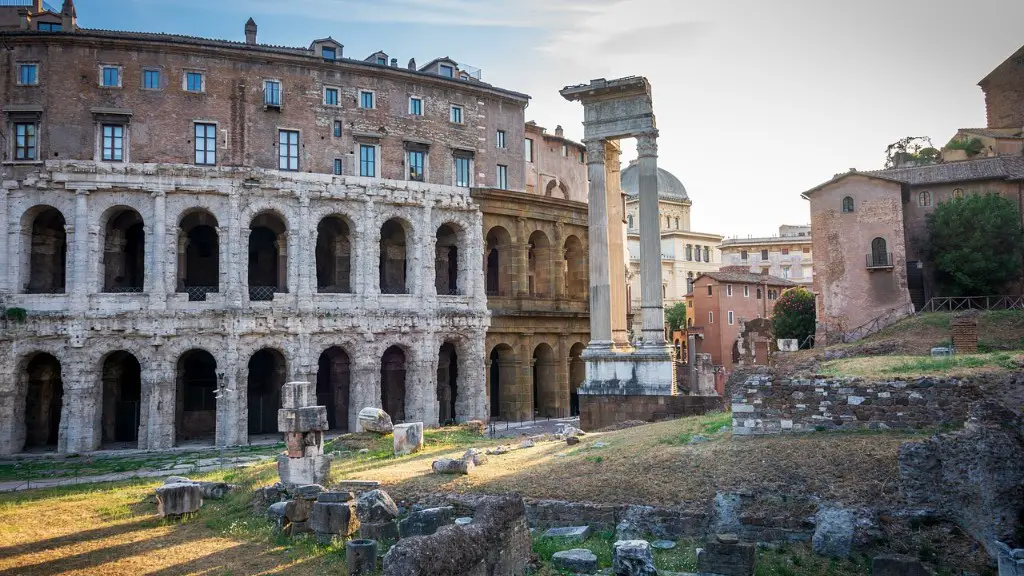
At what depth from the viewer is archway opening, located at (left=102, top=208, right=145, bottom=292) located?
32.8 meters

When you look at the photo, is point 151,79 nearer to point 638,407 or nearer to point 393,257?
point 393,257

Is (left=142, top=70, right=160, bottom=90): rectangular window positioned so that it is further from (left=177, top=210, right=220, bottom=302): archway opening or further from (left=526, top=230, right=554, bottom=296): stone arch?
(left=526, top=230, right=554, bottom=296): stone arch

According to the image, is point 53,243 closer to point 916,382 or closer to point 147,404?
point 147,404

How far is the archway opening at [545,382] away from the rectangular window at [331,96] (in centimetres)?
1617

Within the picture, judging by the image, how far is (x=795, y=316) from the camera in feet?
151

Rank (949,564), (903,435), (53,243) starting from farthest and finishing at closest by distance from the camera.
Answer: (53,243)
(903,435)
(949,564)

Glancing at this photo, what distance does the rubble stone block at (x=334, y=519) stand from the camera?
14000 mm

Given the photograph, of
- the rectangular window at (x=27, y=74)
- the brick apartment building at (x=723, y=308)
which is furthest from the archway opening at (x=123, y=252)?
the brick apartment building at (x=723, y=308)

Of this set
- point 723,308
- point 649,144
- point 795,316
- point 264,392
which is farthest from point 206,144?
point 723,308

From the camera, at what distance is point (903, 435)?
43.5 feet

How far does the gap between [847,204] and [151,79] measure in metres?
34.8

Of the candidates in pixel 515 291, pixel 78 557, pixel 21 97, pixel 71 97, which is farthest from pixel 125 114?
pixel 78 557

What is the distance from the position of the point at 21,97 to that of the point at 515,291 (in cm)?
2348

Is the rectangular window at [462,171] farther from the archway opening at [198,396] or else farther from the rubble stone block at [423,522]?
the rubble stone block at [423,522]
